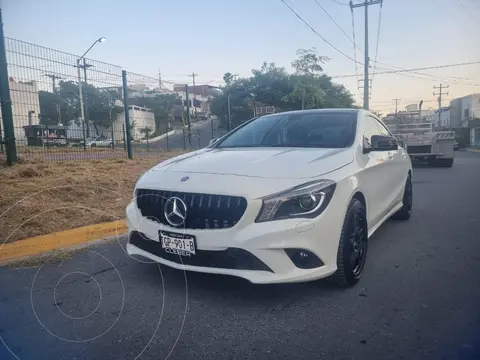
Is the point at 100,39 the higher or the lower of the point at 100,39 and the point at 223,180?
the higher

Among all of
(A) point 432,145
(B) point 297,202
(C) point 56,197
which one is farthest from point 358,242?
(A) point 432,145

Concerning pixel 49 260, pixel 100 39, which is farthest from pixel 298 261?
pixel 100 39

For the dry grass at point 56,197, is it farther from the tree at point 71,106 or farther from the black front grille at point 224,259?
the black front grille at point 224,259

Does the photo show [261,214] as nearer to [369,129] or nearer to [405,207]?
[369,129]

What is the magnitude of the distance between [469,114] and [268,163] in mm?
63928

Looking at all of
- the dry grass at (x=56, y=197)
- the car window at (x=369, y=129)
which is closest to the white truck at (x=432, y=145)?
the car window at (x=369, y=129)

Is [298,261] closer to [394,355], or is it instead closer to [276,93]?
[394,355]

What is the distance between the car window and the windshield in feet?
0.56

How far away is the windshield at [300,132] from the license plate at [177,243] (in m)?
1.54

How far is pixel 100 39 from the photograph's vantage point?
1772cm

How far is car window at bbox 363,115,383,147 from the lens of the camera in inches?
153

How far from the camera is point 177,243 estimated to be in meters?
2.70

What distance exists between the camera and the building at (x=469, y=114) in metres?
39.5

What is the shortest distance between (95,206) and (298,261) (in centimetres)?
358
